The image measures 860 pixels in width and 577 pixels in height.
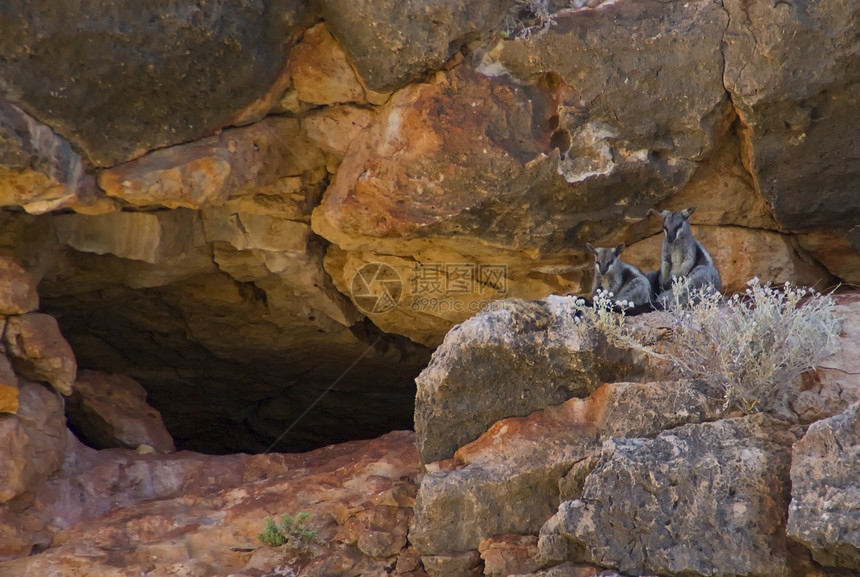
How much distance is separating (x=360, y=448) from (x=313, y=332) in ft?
8.10

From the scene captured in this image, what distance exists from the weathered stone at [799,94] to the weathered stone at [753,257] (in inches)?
24.9

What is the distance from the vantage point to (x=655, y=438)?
4629 mm

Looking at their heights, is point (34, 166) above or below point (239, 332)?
above

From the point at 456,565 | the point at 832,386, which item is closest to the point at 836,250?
the point at 832,386

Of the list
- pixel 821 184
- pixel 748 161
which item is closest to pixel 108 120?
pixel 748 161

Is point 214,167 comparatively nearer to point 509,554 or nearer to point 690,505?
point 509,554

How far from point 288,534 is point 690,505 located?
8.41 ft

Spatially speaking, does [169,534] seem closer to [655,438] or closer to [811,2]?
[655,438]

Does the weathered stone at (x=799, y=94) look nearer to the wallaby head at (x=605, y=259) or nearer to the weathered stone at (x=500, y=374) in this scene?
the wallaby head at (x=605, y=259)

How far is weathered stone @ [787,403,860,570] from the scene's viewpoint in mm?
3820

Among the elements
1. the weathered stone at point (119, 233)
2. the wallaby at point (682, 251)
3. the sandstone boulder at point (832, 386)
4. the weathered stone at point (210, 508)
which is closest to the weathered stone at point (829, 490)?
the sandstone boulder at point (832, 386)

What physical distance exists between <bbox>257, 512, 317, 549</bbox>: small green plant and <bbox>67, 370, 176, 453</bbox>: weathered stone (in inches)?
94.0

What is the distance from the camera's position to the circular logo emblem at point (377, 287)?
8047 mm

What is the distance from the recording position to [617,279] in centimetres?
694
